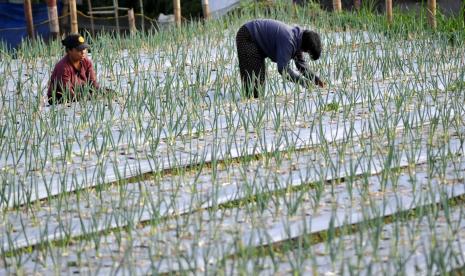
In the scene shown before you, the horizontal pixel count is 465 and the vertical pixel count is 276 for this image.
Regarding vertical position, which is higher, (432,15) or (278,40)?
(278,40)

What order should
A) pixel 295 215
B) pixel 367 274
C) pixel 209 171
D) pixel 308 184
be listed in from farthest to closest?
pixel 209 171 → pixel 308 184 → pixel 295 215 → pixel 367 274

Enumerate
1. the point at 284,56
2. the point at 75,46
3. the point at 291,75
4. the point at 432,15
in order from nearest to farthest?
the point at 284,56 → the point at 291,75 → the point at 75,46 → the point at 432,15

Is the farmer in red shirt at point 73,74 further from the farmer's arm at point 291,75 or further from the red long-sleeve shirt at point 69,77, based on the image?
the farmer's arm at point 291,75

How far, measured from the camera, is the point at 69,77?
6684mm

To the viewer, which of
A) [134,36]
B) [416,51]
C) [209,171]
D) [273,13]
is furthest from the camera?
[273,13]

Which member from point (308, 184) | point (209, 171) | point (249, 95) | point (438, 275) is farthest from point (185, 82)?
point (438, 275)

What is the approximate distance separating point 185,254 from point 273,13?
6771mm

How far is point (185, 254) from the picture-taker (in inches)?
150

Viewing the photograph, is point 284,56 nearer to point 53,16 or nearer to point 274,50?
point 274,50

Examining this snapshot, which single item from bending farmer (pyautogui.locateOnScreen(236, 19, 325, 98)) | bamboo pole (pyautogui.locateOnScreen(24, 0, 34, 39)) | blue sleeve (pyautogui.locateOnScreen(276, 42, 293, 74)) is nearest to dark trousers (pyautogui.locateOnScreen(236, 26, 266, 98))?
bending farmer (pyautogui.locateOnScreen(236, 19, 325, 98))

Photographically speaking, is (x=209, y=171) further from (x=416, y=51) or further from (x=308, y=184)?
(x=416, y=51)

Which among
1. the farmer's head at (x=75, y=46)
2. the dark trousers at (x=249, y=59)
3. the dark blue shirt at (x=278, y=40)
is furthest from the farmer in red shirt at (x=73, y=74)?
the dark blue shirt at (x=278, y=40)

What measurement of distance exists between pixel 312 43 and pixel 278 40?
0.27 m

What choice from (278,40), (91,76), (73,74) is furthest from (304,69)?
(73,74)
